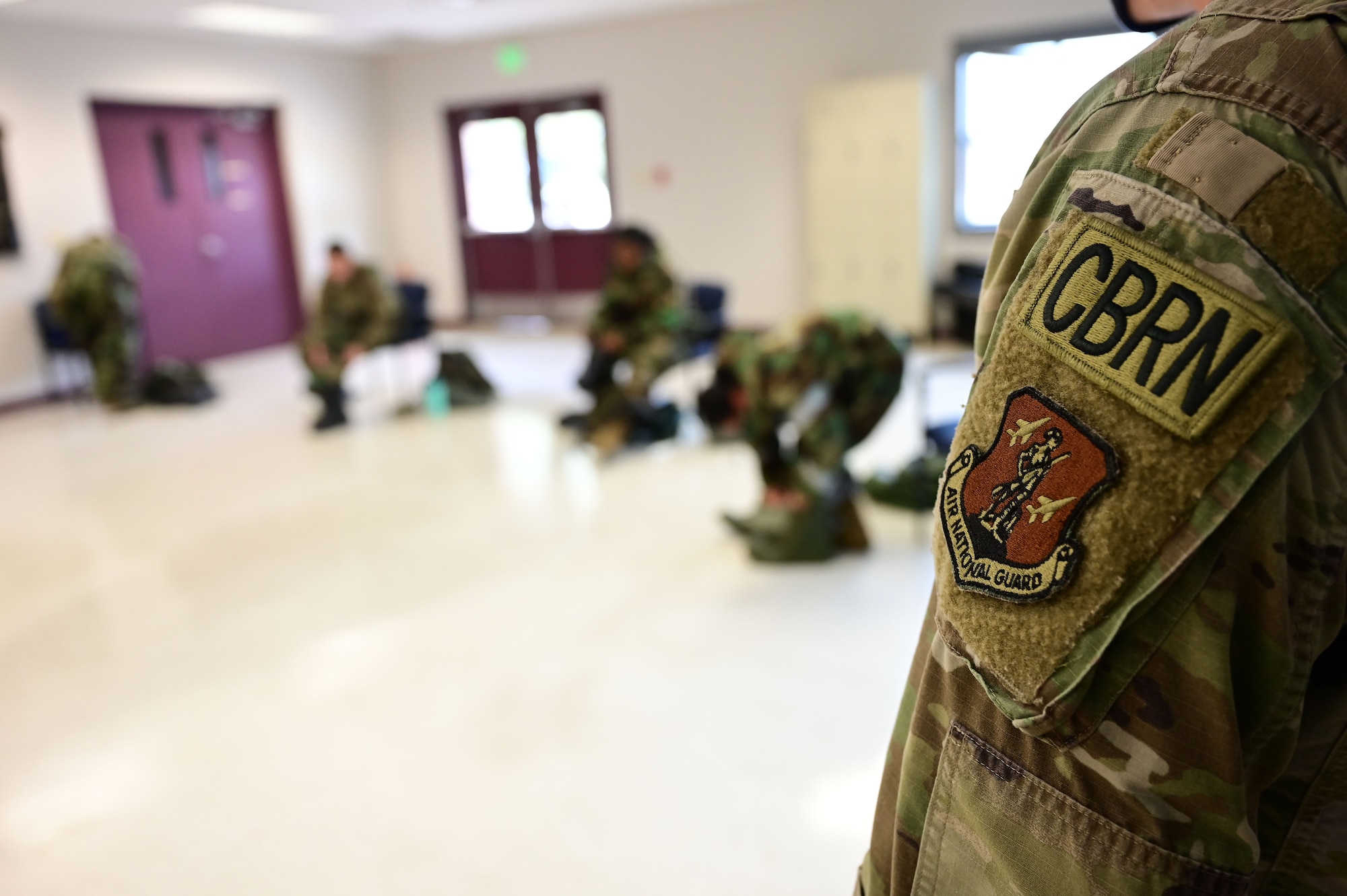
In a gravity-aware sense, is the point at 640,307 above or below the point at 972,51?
below

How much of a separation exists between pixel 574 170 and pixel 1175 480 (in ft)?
33.2

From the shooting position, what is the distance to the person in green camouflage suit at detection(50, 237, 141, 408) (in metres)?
7.07

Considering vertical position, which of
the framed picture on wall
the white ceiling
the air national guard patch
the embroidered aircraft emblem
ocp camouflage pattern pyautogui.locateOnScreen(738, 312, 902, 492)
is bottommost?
ocp camouflage pattern pyautogui.locateOnScreen(738, 312, 902, 492)

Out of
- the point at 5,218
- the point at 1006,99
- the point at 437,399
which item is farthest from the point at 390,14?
the point at 1006,99

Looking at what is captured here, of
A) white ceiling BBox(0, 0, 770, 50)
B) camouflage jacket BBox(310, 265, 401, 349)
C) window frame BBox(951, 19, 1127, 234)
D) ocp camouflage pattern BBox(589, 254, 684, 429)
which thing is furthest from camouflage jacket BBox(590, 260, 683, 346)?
white ceiling BBox(0, 0, 770, 50)

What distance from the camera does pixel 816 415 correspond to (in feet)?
12.1

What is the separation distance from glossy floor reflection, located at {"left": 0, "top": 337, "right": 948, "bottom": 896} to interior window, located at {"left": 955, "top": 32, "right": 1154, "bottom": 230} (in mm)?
3651

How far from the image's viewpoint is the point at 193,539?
4402mm

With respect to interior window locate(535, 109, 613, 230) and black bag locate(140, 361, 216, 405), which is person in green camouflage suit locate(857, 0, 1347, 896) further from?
interior window locate(535, 109, 613, 230)

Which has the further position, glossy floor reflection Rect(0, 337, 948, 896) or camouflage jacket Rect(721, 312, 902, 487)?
camouflage jacket Rect(721, 312, 902, 487)

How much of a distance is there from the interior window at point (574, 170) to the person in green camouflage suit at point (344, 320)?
3.86m

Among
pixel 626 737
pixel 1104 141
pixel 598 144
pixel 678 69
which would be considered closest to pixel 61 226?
pixel 598 144

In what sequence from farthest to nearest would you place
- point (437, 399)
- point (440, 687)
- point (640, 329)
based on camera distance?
point (437, 399), point (640, 329), point (440, 687)

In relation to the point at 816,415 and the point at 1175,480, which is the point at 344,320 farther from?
the point at 1175,480
